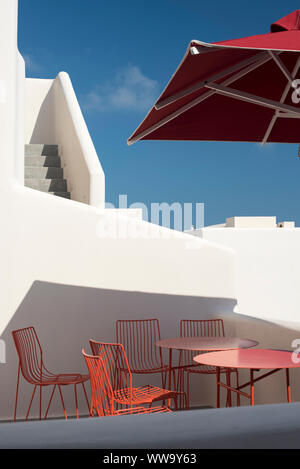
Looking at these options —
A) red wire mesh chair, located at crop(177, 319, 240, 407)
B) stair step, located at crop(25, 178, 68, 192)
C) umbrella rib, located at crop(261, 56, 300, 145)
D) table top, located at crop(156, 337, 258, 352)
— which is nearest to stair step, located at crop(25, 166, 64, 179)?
stair step, located at crop(25, 178, 68, 192)

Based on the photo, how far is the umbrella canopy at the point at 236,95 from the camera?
9.84ft

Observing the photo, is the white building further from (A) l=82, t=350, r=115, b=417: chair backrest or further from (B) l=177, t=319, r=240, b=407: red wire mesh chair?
(A) l=82, t=350, r=115, b=417: chair backrest

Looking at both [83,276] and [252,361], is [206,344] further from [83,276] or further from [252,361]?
[83,276]

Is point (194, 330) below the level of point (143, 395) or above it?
above

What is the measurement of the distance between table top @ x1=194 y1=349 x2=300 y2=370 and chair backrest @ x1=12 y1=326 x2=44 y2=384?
5.87ft

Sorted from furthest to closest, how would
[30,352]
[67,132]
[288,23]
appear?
1. [67,132]
2. [30,352]
3. [288,23]

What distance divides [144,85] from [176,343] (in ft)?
272

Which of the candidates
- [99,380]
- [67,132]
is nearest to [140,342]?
[99,380]

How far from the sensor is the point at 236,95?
3.58 meters

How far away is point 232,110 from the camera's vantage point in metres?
4.10

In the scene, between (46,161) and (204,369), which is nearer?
(204,369)

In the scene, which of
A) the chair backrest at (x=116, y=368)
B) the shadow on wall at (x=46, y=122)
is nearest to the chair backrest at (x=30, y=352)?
the chair backrest at (x=116, y=368)

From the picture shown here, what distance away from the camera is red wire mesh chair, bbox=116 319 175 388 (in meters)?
5.88

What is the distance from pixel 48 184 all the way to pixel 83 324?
3283 millimetres
